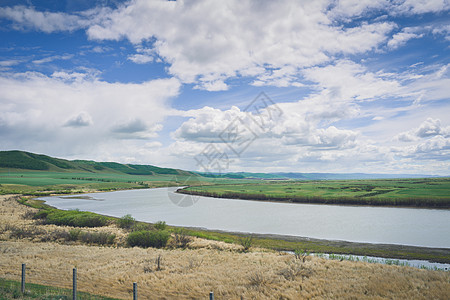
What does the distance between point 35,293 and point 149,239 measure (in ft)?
47.8

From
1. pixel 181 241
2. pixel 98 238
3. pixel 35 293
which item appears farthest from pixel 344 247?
pixel 35 293

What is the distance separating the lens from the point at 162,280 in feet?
49.4

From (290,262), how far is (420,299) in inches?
280

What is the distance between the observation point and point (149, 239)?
25.6 metres

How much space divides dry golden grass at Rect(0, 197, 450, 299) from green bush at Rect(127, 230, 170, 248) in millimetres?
4622

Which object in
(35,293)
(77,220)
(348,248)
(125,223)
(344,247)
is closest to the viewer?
(35,293)

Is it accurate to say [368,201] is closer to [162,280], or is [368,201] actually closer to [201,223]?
[201,223]

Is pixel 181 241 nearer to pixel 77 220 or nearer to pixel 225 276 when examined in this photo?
pixel 225 276

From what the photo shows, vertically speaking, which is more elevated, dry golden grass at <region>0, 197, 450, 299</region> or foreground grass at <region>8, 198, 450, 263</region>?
dry golden grass at <region>0, 197, 450, 299</region>

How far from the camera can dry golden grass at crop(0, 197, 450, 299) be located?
41.8 ft

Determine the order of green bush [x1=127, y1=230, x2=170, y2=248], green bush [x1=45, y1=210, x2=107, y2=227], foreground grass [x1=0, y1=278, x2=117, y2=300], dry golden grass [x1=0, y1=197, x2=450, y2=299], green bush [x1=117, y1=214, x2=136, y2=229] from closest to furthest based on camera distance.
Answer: foreground grass [x1=0, y1=278, x2=117, y2=300], dry golden grass [x1=0, y1=197, x2=450, y2=299], green bush [x1=127, y1=230, x2=170, y2=248], green bush [x1=117, y1=214, x2=136, y2=229], green bush [x1=45, y1=210, x2=107, y2=227]

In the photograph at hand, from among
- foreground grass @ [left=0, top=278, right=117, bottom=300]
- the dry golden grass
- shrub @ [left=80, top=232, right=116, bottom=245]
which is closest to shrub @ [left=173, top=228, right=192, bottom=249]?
the dry golden grass

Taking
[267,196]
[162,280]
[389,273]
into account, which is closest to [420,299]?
[389,273]

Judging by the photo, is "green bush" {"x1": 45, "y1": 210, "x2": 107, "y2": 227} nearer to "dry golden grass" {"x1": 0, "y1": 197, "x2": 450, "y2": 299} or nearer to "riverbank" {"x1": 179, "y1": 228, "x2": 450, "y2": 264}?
"riverbank" {"x1": 179, "y1": 228, "x2": 450, "y2": 264}
